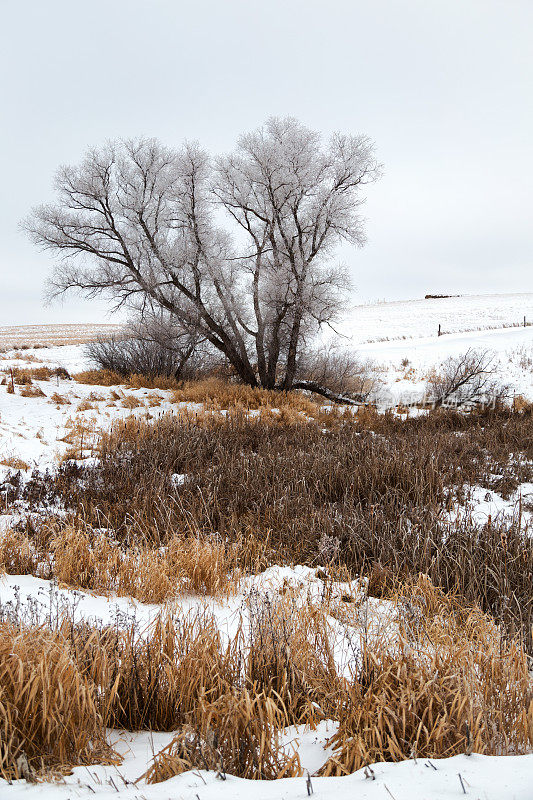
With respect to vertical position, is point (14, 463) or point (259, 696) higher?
point (14, 463)

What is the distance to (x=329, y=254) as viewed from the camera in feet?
51.0

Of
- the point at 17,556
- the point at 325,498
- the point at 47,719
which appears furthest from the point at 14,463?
the point at 47,719

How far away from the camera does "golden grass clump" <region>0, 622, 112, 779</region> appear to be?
1556 millimetres

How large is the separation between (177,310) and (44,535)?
11.9 metres

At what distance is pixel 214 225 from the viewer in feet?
50.6

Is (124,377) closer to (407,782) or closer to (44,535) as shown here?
(44,535)

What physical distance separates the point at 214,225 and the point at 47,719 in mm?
15427

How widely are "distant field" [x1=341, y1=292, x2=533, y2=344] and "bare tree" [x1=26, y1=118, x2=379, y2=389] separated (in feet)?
53.5

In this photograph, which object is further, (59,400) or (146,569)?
(59,400)

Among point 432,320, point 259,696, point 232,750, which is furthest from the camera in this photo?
point 432,320

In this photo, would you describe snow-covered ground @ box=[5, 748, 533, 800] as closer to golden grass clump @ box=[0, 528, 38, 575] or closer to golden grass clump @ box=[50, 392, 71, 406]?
golden grass clump @ box=[0, 528, 38, 575]

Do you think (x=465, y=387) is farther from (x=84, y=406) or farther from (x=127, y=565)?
(x=127, y=565)

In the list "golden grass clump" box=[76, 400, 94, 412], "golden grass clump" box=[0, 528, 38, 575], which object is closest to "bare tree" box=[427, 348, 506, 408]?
"golden grass clump" box=[76, 400, 94, 412]

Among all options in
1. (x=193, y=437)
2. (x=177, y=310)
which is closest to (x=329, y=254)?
(x=177, y=310)
